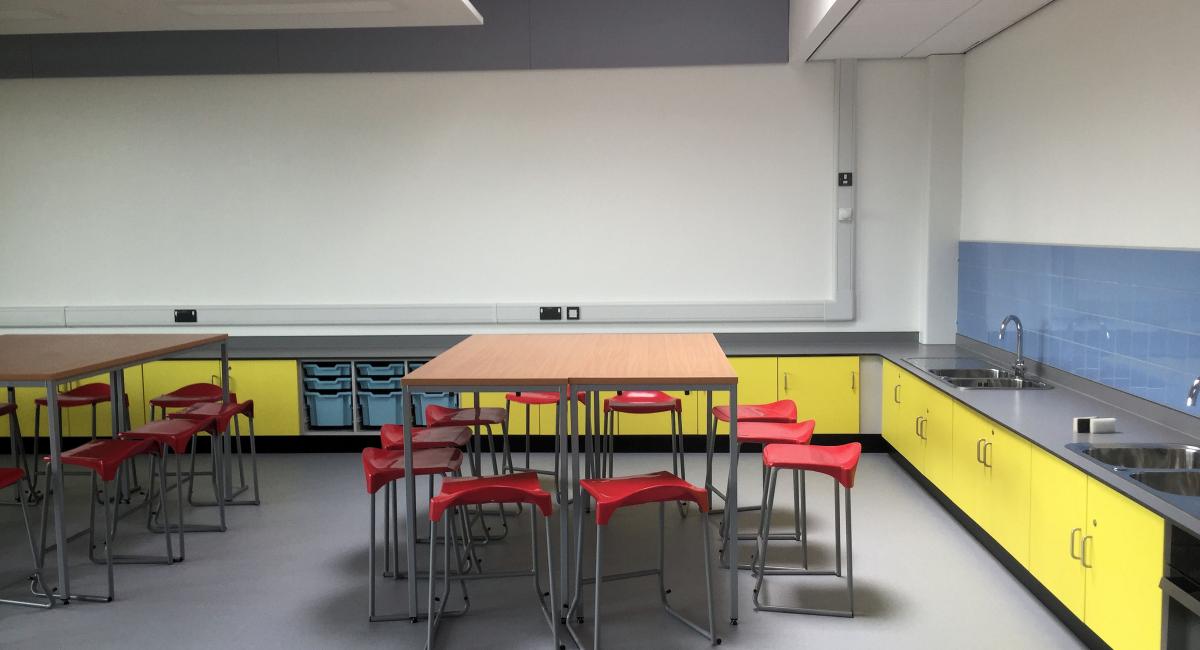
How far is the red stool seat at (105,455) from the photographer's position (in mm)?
4199

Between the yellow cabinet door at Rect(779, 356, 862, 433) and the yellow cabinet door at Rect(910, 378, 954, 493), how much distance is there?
33.1 inches

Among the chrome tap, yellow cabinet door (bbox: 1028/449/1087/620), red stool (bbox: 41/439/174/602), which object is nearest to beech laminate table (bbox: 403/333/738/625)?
yellow cabinet door (bbox: 1028/449/1087/620)

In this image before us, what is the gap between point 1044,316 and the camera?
16.4ft

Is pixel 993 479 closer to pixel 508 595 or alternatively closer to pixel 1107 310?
pixel 1107 310

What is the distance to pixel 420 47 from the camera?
22.2 feet

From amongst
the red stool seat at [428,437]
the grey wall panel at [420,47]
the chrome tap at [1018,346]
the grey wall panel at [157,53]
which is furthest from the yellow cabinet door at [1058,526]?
the grey wall panel at [157,53]

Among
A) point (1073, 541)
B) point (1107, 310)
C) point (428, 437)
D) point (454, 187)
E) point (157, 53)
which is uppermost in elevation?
point (157, 53)

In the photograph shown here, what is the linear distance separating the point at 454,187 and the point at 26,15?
2.78m

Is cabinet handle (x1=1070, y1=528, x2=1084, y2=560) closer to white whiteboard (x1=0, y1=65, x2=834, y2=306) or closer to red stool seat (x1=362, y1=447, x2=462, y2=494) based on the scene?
red stool seat (x1=362, y1=447, x2=462, y2=494)

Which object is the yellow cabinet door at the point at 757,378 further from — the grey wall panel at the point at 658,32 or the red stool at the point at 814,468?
the red stool at the point at 814,468

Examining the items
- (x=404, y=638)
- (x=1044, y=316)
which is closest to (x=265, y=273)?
(x=404, y=638)

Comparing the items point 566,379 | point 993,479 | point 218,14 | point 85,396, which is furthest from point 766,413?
point 85,396

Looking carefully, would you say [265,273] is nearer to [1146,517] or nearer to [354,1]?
[354,1]

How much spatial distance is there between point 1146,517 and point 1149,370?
1265 millimetres
